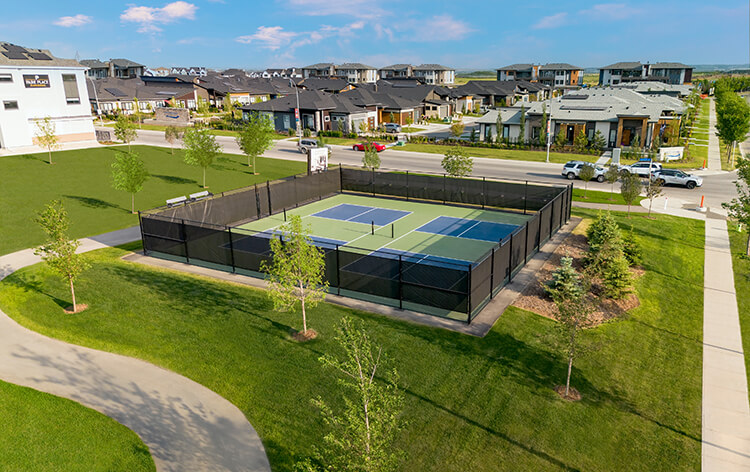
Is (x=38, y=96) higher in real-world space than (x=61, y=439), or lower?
higher

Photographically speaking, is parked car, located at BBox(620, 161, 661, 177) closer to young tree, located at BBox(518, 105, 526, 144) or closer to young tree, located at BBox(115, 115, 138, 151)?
Answer: young tree, located at BBox(518, 105, 526, 144)

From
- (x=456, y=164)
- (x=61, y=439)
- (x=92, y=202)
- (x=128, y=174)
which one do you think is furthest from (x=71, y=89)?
(x=61, y=439)

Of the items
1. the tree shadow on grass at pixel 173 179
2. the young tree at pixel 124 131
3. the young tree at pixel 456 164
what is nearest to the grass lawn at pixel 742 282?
the young tree at pixel 456 164

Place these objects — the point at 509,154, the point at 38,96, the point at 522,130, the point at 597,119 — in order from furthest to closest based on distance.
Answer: the point at 522,130, the point at 597,119, the point at 509,154, the point at 38,96

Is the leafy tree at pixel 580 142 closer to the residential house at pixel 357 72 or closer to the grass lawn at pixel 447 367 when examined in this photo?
the grass lawn at pixel 447 367

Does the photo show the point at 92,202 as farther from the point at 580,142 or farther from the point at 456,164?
the point at 580,142

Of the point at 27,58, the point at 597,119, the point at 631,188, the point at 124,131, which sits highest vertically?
the point at 27,58

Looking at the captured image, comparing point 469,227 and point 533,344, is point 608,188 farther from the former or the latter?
point 533,344

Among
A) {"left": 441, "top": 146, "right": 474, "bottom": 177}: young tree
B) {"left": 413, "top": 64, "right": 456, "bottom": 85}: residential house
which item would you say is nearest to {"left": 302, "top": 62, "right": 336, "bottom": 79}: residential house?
{"left": 413, "top": 64, "right": 456, "bottom": 85}: residential house
